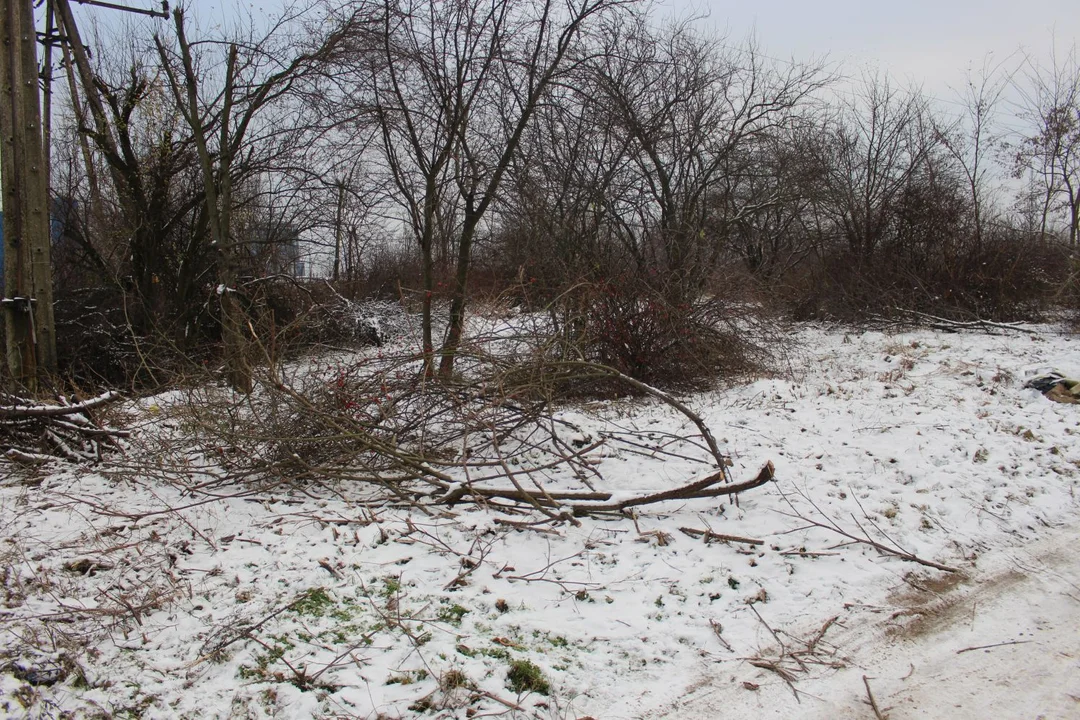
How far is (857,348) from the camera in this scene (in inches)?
449

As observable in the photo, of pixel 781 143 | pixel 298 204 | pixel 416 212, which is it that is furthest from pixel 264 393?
pixel 781 143

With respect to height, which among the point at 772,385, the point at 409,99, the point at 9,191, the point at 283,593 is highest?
the point at 409,99

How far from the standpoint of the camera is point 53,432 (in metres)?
5.32

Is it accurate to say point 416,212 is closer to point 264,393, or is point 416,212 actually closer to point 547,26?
point 547,26

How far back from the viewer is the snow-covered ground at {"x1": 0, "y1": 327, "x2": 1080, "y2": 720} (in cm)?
268

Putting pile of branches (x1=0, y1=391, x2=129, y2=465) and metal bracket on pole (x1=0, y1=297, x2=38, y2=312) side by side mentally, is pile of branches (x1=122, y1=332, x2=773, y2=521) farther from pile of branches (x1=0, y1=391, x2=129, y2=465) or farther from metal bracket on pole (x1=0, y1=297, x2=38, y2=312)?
metal bracket on pole (x1=0, y1=297, x2=38, y2=312)

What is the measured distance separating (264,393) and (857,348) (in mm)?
9726

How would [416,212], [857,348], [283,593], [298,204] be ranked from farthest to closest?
[298,204], [857,348], [416,212], [283,593]

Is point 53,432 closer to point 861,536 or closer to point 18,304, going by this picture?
point 18,304

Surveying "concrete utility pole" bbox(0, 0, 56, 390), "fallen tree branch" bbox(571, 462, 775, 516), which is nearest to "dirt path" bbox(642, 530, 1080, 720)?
"fallen tree branch" bbox(571, 462, 775, 516)

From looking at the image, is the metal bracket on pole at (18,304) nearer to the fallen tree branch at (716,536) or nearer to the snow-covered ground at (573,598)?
the snow-covered ground at (573,598)

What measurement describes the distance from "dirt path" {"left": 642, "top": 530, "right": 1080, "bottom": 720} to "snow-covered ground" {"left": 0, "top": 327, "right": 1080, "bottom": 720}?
12 mm

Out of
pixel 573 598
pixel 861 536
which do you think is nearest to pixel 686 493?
pixel 861 536

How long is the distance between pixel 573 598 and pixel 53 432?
4499mm
